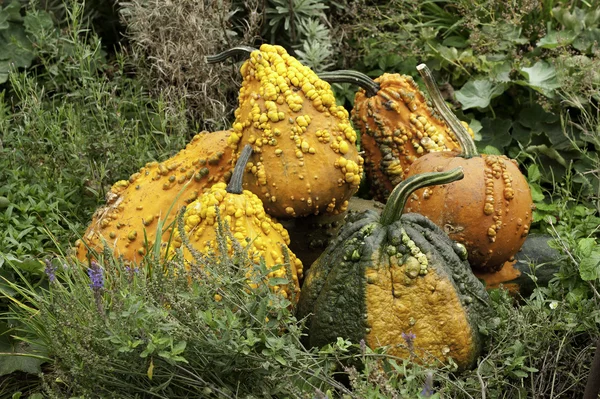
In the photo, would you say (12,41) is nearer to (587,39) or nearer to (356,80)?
(356,80)

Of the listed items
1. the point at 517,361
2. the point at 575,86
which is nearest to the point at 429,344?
the point at 517,361

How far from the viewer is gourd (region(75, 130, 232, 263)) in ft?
10.5

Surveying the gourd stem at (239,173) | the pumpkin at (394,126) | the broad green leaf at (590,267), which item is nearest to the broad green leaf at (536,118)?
the pumpkin at (394,126)

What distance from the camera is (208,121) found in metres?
4.52

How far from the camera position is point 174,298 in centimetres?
239

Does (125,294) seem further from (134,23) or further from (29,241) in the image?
(134,23)

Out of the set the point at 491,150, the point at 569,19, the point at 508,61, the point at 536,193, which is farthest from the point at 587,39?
the point at 536,193

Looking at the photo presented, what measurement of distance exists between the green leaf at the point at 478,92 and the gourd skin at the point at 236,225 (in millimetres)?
2013

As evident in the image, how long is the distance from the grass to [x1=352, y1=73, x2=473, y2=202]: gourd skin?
609 mm

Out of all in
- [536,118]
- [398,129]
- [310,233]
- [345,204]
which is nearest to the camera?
[345,204]

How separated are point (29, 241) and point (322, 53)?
1.99 m

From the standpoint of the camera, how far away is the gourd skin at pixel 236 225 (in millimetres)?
2820

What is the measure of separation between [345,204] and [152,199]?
781 millimetres

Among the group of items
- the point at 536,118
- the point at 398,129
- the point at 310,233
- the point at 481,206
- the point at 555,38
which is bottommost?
the point at 536,118
